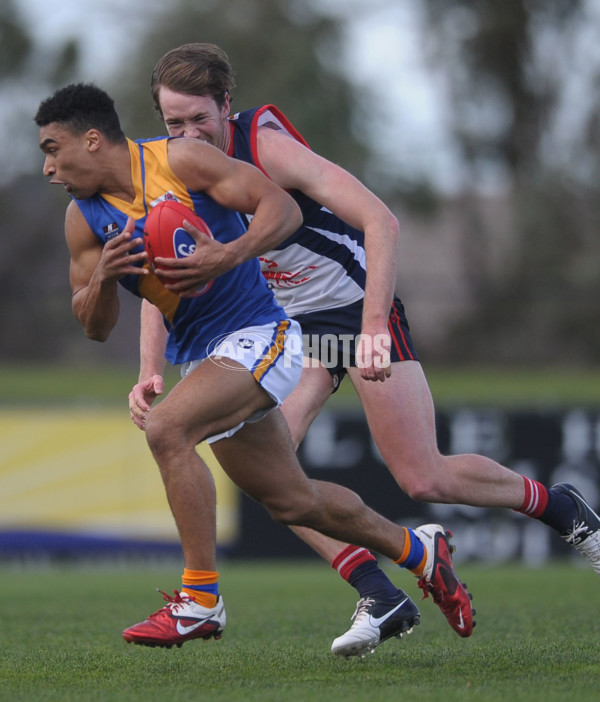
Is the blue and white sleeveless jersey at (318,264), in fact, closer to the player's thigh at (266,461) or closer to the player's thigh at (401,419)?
the player's thigh at (401,419)

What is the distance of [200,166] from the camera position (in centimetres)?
463

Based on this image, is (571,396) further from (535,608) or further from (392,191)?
(535,608)

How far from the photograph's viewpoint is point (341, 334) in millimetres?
5531

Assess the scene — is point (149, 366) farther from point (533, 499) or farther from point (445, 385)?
point (445, 385)

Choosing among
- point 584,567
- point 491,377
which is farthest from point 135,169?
point 491,377

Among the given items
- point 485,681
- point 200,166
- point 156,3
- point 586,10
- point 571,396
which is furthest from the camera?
point 156,3

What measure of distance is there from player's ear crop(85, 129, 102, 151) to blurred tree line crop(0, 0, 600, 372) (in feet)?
80.0

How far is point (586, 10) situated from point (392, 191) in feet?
20.5

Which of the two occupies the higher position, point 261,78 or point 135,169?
point 261,78

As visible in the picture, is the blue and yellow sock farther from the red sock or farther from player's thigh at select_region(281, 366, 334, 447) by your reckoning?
the red sock

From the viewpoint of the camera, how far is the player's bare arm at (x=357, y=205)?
4.79m

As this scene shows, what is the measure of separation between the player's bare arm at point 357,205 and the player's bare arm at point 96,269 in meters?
0.74

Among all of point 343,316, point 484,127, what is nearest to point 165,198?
point 343,316

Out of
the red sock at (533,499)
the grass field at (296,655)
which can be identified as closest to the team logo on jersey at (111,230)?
the grass field at (296,655)
